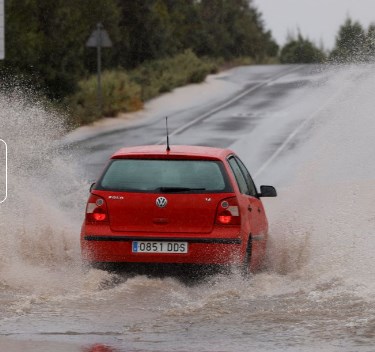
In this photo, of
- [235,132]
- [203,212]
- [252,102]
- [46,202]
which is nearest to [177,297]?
[203,212]

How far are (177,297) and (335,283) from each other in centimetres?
165

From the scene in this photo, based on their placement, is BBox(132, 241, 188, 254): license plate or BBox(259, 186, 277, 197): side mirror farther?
BBox(259, 186, 277, 197): side mirror

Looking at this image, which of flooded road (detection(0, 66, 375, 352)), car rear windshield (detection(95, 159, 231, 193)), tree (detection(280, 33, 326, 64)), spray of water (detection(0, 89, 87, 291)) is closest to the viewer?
flooded road (detection(0, 66, 375, 352))

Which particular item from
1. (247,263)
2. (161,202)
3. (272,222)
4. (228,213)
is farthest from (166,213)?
(272,222)

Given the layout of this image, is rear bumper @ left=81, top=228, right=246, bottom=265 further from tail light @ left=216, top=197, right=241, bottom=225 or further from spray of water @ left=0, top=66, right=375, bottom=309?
spray of water @ left=0, top=66, right=375, bottom=309

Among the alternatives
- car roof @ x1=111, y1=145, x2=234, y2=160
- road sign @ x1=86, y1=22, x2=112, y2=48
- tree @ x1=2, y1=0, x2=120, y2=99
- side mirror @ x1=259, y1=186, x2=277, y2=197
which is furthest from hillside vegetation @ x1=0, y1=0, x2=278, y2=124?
car roof @ x1=111, y1=145, x2=234, y2=160

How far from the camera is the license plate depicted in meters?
12.6

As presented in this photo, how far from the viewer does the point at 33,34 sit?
38.6 metres

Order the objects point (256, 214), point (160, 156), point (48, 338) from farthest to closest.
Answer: point (256, 214) < point (160, 156) < point (48, 338)

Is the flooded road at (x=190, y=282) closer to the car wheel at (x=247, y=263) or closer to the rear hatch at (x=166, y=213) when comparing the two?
the car wheel at (x=247, y=263)

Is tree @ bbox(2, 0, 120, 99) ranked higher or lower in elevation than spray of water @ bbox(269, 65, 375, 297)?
higher

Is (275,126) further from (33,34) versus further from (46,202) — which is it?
(46,202)

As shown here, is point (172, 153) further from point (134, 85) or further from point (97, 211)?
point (134, 85)

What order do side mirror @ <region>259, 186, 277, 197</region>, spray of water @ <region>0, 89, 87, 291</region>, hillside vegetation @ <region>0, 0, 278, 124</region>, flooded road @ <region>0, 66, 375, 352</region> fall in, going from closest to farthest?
flooded road @ <region>0, 66, 375, 352</region> → spray of water @ <region>0, 89, 87, 291</region> → side mirror @ <region>259, 186, 277, 197</region> → hillside vegetation @ <region>0, 0, 278, 124</region>
